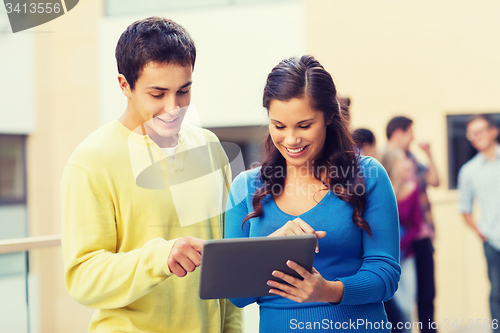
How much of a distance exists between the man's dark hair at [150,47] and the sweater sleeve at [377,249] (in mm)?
527

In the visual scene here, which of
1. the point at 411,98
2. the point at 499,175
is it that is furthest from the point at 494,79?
the point at 499,175

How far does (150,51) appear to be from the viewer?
110cm

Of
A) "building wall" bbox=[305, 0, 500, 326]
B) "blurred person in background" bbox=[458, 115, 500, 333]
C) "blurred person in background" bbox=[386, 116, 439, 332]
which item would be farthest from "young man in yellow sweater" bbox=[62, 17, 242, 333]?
"building wall" bbox=[305, 0, 500, 326]

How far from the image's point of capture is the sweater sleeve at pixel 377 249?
3.61 feet

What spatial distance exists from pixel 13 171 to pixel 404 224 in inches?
268

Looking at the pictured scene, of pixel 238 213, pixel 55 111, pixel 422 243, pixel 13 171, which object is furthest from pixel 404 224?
pixel 13 171

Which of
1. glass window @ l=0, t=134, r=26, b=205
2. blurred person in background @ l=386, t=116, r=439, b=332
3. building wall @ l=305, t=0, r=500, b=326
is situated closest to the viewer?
blurred person in background @ l=386, t=116, r=439, b=332

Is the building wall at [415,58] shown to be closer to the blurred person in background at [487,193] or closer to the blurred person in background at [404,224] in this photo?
the blurred person in background at [487,193]

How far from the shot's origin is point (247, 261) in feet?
3.25

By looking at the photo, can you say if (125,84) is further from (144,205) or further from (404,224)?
(404,224)

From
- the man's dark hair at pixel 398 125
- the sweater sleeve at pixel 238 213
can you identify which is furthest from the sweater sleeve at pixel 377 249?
the man's dark hair at pixel 398 125

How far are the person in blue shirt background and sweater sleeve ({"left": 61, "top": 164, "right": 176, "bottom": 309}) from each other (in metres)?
0.27

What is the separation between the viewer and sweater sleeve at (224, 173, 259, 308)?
48.2 inches

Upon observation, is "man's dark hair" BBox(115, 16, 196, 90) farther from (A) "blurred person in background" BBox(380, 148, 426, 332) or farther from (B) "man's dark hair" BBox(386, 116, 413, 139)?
(B) "man's dark hair" BBox(386, 116, 413, 139)
